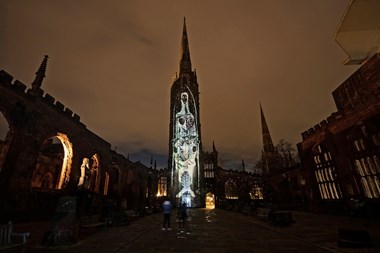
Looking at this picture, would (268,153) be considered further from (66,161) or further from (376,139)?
(66,161)

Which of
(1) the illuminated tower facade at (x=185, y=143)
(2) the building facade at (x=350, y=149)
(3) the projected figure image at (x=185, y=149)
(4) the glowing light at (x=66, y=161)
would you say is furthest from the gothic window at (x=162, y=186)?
(2) the building facade at (x=350, y=149)

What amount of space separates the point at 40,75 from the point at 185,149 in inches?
1205

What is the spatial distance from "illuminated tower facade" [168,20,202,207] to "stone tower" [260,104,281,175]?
29319mm

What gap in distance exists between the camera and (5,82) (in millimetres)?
12695

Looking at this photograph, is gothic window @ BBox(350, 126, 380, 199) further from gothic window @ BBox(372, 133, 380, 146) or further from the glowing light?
the glowing light

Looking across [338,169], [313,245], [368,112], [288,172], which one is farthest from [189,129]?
[313,245]

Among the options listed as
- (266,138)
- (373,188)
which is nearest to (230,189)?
(266,138)

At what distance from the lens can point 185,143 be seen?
42.8 metres

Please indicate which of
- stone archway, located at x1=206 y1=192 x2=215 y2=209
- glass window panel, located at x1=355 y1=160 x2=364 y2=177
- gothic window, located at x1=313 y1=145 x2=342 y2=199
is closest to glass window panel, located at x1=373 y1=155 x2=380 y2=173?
glass window panel, located at x1=355 y1=160 x2=364 y2=177

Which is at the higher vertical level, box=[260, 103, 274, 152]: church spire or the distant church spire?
box=[260, 103, 274, 152]: church spire

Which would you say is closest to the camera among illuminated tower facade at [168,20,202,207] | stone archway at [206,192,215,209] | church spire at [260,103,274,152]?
illuminated tower facade at [168,20,202,207]

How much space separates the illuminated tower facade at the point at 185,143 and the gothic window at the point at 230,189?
530 inches

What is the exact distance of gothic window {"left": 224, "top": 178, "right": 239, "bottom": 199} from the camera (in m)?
50.7

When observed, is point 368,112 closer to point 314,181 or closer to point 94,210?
point 314,181
